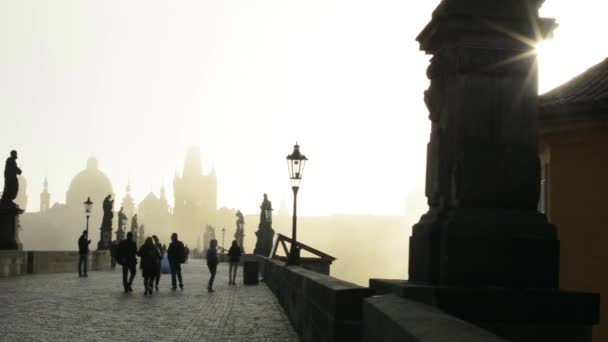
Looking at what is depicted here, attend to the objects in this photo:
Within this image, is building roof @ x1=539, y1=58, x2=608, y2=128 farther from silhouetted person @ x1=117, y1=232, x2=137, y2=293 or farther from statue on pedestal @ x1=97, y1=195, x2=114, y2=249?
statue on pedestal @ x1=97, y1=195, x2=114, y2=249

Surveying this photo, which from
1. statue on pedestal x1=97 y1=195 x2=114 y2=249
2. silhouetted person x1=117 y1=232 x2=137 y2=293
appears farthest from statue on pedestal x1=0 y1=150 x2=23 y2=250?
statue on pedestal x1=97 y1=195 x2=114 y2=249

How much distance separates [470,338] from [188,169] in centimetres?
19388

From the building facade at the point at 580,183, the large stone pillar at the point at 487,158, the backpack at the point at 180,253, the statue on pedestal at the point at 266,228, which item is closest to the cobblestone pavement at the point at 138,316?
the backpack at the point at 180,253

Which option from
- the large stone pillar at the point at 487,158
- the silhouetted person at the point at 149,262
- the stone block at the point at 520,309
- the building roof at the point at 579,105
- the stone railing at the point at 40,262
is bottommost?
the stone railing at the point at 40,262

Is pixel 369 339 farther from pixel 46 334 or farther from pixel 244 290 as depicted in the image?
pixel 244 290

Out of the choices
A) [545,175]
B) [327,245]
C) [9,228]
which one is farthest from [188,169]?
[545,175]

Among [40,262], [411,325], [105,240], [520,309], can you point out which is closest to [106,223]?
[105,240]

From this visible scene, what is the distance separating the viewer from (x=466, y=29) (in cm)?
571

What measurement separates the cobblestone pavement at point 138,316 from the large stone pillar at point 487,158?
593 cm

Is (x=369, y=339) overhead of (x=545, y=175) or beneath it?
beneath

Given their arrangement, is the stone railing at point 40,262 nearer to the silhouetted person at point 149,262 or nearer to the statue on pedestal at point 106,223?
the statue on pedestal at point 106,223

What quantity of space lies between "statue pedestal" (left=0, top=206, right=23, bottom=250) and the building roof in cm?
2182

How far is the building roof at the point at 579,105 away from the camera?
11219mm

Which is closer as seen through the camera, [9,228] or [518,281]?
[518,281]
